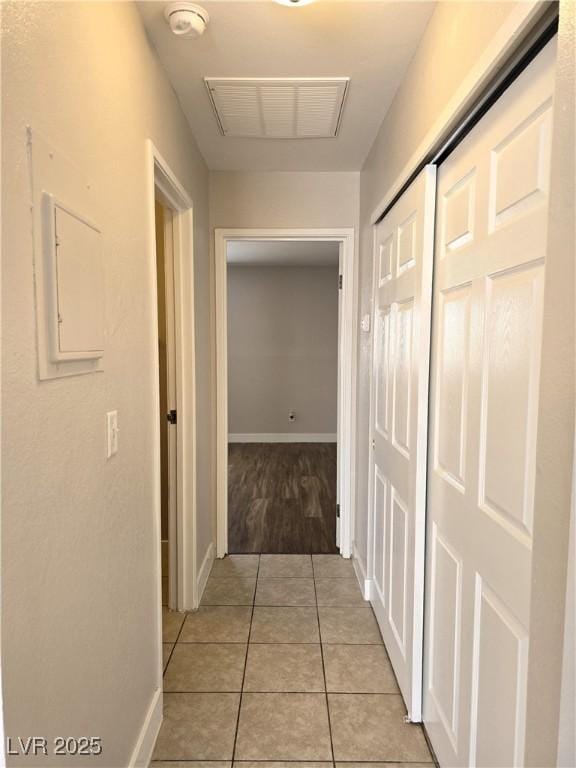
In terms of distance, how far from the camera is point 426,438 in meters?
1.64

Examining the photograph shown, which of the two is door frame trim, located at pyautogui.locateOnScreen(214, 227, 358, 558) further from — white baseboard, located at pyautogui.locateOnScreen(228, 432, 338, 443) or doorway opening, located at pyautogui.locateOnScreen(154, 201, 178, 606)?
white baseboard, located at pyautogui.locateOnScreen(228, 432, 338, 443)

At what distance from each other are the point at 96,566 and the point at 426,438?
1.09 meters

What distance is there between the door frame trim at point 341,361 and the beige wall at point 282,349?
3386 mm

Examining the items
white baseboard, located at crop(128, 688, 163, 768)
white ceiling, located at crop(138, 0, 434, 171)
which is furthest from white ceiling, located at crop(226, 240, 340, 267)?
white baseboard, located at crop(128, 688, 163, 768)

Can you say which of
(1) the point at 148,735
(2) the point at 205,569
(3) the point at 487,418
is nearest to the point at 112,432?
(3) the point at 487,418

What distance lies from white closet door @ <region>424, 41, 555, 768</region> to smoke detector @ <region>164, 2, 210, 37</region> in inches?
35.5

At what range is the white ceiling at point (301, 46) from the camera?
4.91 ft

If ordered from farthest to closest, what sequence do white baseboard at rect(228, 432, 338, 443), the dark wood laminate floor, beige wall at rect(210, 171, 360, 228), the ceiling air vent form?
white baseboard at rect(228, 432, 338, 443) < the dark wood laminate floor < beige wall at rect(210, 171, 360, 228) < the ceiling air vent

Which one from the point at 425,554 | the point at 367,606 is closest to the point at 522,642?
the point at 425,554

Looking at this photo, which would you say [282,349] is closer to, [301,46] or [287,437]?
[287,437]

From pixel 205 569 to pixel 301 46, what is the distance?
102 inches

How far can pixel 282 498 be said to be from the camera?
14.3 feet

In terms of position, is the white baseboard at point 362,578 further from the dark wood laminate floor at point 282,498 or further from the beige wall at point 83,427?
the beige wall at point 83,427

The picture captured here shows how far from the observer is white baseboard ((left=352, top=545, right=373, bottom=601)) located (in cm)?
256
